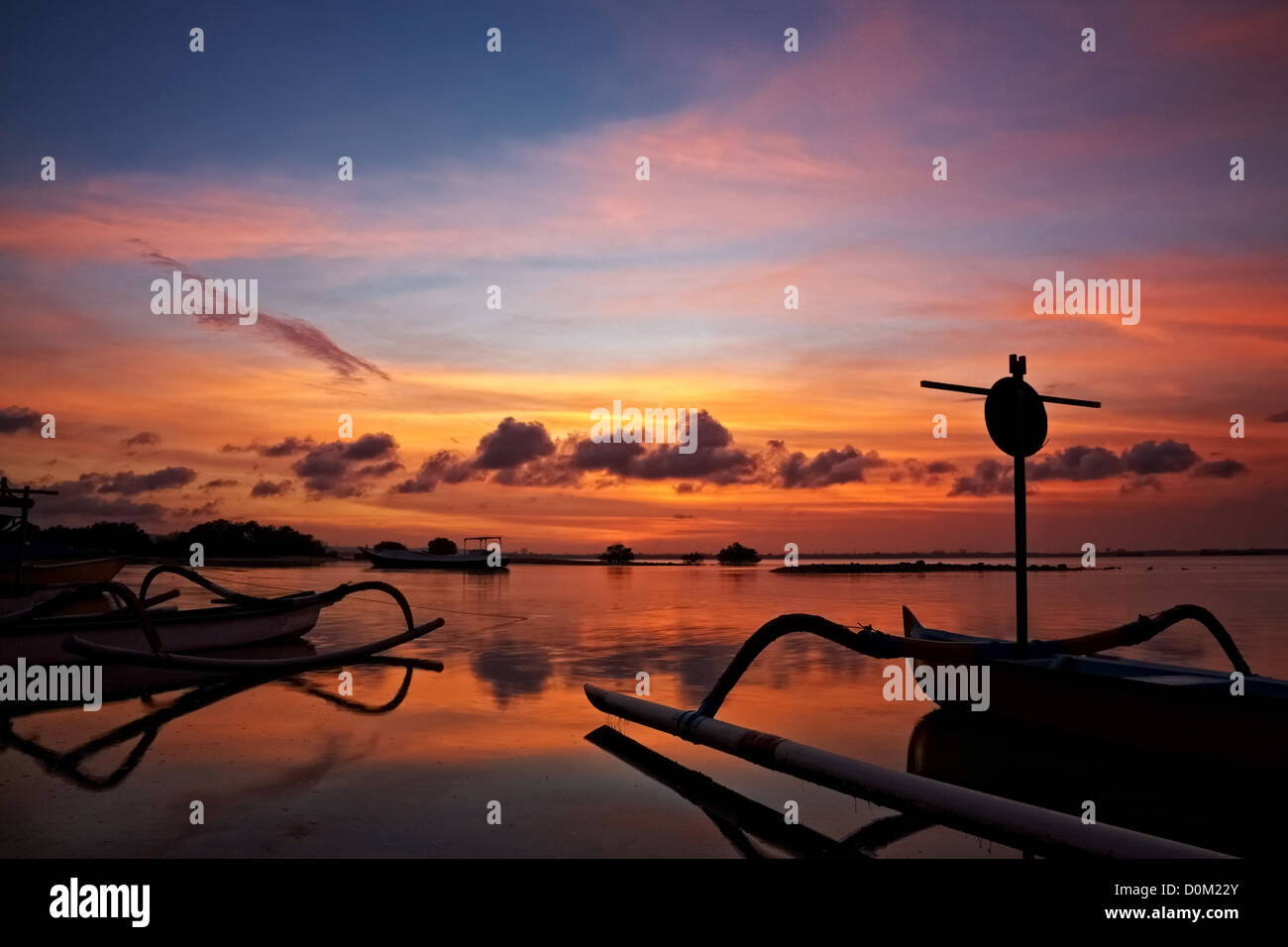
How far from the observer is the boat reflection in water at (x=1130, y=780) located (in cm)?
700

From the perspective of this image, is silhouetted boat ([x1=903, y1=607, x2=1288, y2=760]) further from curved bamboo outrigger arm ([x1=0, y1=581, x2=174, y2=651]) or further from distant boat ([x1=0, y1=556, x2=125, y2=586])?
distant boat ([x1=0, y1=556, x2=125, y2=586])

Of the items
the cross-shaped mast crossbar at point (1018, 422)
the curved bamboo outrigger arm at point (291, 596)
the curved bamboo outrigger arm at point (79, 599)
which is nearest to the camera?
the cross-shaped mast crossbar at point (1018, 422)

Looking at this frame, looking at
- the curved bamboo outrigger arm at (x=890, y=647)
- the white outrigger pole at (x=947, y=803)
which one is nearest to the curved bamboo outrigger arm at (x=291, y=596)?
the curved bamboo outrigger arm at (x=890, y=647)

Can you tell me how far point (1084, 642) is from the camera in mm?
11328

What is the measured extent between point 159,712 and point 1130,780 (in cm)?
1194

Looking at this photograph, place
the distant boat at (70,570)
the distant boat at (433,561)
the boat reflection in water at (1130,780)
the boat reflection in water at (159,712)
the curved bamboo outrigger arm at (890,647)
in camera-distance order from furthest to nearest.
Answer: the distant boat at (433,561) → the distant boat at (70,570) → the curved bamboo outrigger arm at (890,647) → the boat reflection in water at (159,712) → the boat reflection in water at (1130,780)

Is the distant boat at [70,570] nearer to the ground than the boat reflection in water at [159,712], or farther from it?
farther from it

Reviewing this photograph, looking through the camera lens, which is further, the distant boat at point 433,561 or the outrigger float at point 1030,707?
the distant boat at point 433,561

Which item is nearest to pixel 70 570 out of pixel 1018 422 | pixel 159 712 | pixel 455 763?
pixel 159 712

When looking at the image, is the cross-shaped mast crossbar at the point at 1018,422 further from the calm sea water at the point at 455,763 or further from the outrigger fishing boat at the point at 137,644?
the outrigger fishing boat at the point at 137,644

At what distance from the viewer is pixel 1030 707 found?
10320mm

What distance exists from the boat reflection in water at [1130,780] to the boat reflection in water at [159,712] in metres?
7.57
